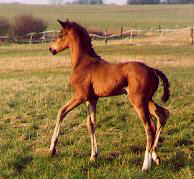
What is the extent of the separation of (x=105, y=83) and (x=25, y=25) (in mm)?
50288

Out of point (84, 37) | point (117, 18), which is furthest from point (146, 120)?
point (117, 18)

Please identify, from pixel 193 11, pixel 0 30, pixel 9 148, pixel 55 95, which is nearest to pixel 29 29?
pixel 0 30

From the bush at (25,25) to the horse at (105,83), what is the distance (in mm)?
48520

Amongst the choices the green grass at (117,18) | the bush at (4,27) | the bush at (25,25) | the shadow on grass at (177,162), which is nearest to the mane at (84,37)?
the shadow on grass at (177,162)

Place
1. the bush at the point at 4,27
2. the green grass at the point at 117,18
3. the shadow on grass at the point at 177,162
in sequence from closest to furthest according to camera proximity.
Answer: the shadow on grass at the point at 177,162 < the bush at the point at 4,27 < the green grass at the point at 117,18

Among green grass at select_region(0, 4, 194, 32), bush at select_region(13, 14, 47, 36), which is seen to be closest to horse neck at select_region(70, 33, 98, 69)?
bush at select_region(13, 14, 47, 36)

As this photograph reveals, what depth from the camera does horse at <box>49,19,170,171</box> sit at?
561cm

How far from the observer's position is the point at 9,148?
6.75 m

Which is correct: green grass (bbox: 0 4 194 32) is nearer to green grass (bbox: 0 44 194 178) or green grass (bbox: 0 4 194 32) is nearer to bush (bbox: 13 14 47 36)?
bush (bbox: 13 14 47 36)

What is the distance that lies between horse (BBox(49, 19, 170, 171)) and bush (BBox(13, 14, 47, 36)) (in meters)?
48.5

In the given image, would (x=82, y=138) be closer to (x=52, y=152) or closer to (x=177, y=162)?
(x=52, y=152)

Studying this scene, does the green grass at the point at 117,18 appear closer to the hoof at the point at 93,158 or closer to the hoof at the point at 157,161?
the hoof at the point at 93,158

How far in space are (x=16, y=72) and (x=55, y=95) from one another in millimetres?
10510

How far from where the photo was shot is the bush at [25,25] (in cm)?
5363
